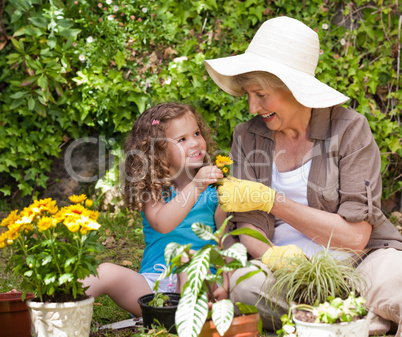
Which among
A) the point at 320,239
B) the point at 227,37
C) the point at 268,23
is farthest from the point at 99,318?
the point at 227,37

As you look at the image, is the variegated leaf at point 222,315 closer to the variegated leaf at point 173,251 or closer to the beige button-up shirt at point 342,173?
the variegated leaf at point 173,251

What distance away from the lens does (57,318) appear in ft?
5.65

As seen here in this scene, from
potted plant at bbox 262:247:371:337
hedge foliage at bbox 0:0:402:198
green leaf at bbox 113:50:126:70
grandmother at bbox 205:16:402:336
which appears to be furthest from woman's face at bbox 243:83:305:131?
green leaf at bbox 113:50:126:70

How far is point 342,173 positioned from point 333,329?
89 centimetres

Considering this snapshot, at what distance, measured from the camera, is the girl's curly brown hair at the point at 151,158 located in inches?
104

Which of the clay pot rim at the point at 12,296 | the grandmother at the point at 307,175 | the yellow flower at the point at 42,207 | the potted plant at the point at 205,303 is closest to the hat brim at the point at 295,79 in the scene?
the grandmother at the point at 307,175

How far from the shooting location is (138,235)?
3.77 metres

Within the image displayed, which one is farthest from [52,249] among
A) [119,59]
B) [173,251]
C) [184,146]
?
[119,59]

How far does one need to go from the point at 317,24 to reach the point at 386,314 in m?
2.42

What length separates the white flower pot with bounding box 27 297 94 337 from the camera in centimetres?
172

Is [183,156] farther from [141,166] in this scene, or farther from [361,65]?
[361,65]

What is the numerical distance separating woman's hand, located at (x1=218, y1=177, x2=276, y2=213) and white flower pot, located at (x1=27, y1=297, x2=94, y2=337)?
782 millimetres

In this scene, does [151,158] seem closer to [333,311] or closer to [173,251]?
[173,251]

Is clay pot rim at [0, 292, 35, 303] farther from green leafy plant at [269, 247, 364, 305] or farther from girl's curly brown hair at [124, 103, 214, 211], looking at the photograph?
green leafy plant at [269, 247, 364, 305]
